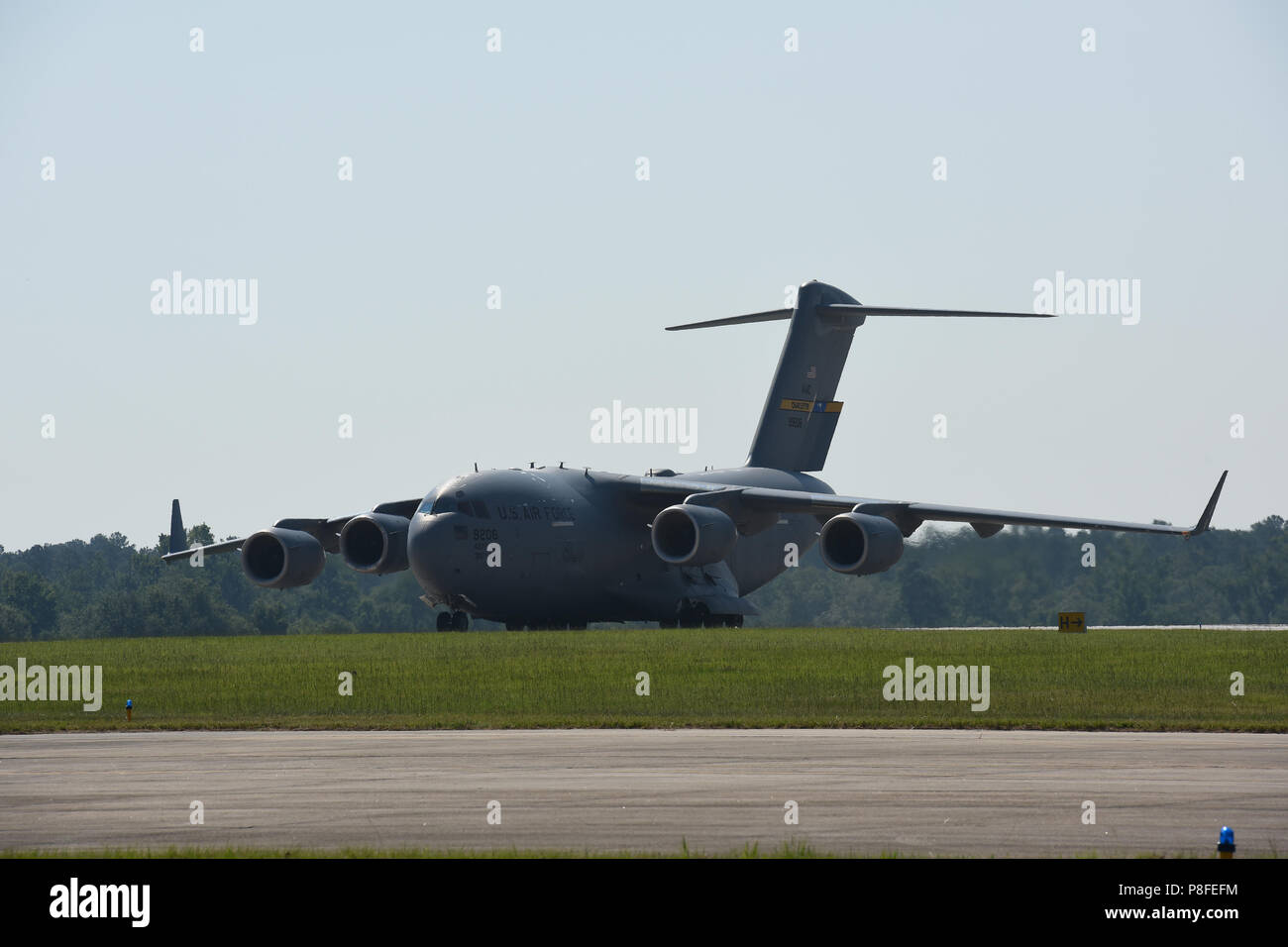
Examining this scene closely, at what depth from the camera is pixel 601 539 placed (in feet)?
172

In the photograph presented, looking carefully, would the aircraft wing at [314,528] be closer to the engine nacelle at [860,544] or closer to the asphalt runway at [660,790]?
the engine nacelle at [860,544]

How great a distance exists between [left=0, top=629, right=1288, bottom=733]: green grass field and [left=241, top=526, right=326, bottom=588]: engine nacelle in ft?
24.5

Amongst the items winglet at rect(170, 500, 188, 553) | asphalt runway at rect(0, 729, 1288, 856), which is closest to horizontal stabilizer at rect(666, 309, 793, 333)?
winglet at rect(170, 500, 188, 553)

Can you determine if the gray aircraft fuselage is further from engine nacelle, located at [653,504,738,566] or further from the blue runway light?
the blue runway light

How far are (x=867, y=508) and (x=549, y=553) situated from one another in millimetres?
8527

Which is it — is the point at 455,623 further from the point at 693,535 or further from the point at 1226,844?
the point at 1226,844

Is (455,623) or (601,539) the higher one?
(601,539)

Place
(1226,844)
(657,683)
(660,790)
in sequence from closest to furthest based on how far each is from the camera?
(1226,844)
(660,790)
(657,683)

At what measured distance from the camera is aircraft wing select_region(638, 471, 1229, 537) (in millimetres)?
50938

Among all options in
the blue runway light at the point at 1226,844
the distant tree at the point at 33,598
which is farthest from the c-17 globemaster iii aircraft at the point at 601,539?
the distant tree at the point at 33,598

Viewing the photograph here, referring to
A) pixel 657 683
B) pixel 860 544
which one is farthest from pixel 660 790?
pixel 860 544
